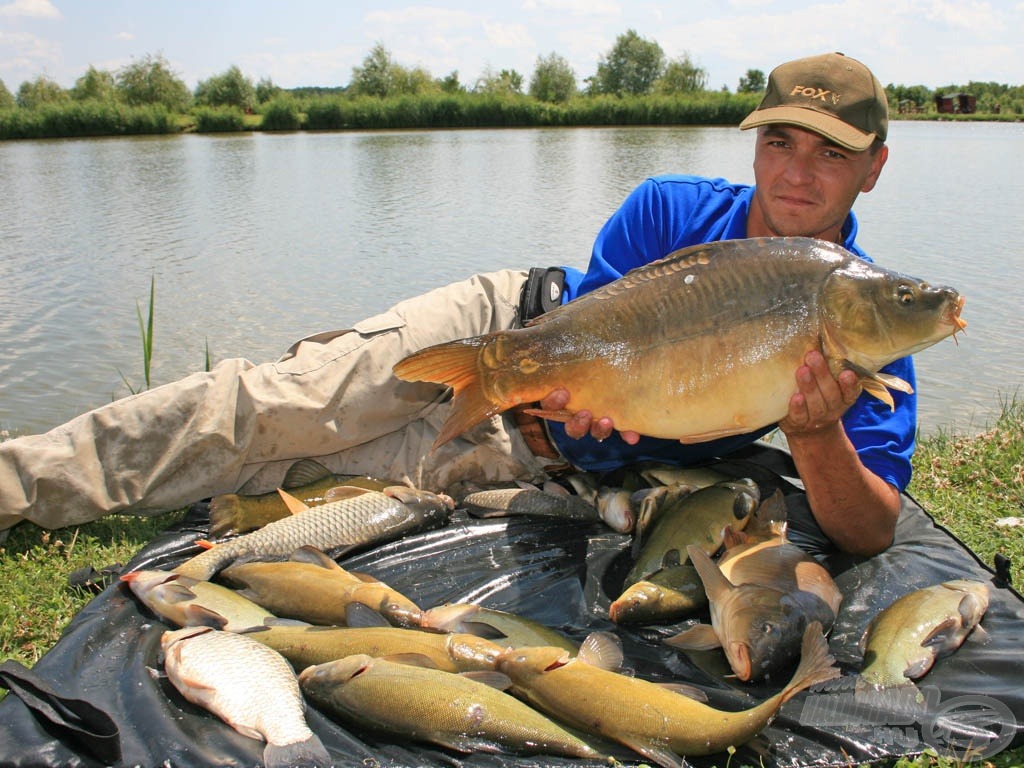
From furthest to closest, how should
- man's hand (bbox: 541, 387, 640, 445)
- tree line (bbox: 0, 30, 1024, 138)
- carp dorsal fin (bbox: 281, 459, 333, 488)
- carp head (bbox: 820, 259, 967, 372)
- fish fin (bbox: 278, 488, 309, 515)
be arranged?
tree line (bbox: 0, 30, 1024, 138), carp dorsal fin (bbox: 281, 459, 333, 488), fish fin (bbox: 278, 488, 309, 515), man's hand (bbox: 541, 387, 640, 445), carp head (bbox: 820, 259, 967, 372)

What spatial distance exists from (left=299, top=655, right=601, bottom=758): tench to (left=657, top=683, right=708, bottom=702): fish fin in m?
0.23

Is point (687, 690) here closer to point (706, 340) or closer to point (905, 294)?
point (706, 340)

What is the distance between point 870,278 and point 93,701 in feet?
6.33

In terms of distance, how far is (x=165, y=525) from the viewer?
3.09m

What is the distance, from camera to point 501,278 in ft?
11.2

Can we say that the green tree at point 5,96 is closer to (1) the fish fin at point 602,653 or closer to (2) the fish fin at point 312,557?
(2) the fish fin at point 312,557

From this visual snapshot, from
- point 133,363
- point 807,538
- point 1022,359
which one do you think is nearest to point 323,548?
point 807,538

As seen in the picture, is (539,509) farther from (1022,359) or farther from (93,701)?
(1022,359)

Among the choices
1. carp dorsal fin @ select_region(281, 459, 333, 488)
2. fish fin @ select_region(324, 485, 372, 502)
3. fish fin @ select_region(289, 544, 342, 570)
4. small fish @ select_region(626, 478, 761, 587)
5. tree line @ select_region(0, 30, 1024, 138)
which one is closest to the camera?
fish fin @ select_region(289, 544, 342, 570)

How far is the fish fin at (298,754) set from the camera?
1.73m

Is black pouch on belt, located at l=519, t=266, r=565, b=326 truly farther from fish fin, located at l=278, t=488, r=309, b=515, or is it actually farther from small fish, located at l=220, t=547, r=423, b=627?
small fish, located at l=220, t=547, r=423, b=627

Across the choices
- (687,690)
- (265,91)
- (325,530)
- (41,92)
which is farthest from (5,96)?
(687,690)

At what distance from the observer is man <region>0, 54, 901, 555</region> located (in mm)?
2580

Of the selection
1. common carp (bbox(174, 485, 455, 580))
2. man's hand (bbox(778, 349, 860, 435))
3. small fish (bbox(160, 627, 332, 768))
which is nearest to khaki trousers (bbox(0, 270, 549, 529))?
common carp (bbox(174, 485, 455, 580))
